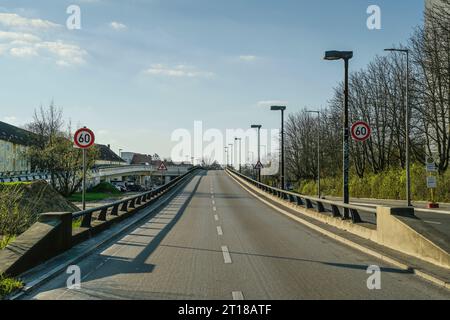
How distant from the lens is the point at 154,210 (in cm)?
2559

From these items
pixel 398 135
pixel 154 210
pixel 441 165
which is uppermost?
pixel 398 135

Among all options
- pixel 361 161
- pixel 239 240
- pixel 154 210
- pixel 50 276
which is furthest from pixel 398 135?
pixel 50 276

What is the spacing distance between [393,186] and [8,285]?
38.7m

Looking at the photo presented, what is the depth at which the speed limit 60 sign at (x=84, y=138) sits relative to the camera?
1432 cm

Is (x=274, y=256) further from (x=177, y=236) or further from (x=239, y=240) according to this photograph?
(x=177, y=236)

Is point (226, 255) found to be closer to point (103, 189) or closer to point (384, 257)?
point (384, 257)

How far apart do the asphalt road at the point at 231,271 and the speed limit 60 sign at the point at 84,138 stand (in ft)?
9.99

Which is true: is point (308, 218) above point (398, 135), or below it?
below

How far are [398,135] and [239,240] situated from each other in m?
37.8

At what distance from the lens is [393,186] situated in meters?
41.7

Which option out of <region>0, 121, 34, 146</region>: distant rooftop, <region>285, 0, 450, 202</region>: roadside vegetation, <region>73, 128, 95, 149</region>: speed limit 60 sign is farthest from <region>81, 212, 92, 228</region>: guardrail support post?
<region>0, 121, 34, 146</region>: distant rooftop

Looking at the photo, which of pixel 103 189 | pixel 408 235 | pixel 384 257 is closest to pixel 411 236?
pixel 408 235

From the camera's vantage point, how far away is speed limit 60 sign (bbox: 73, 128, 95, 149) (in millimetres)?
14320
